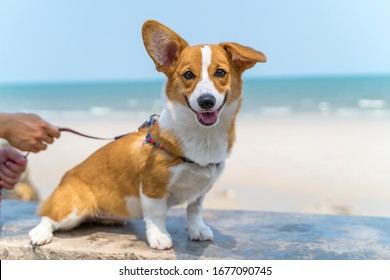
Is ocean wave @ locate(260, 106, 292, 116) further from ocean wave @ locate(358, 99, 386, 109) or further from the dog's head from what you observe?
the dog's head

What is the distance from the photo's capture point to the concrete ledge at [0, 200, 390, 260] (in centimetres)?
235

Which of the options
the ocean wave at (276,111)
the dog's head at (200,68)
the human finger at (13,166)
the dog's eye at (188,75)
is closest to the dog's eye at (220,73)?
the dog's head at (200,68)

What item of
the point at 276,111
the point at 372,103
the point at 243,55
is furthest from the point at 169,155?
the point at 372,103

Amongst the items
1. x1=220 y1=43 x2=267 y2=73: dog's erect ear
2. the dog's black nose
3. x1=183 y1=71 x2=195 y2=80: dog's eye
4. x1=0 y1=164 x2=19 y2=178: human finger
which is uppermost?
x1=220 y1=43 x2=267 y2=73: dog's erect ear

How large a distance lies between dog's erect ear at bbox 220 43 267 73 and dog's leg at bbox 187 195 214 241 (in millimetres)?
767

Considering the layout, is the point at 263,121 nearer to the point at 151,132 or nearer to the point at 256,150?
the point at 256,150

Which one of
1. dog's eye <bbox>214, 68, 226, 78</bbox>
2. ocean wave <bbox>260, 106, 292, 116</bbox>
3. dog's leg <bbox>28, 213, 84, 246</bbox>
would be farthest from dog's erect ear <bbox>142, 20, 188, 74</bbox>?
ocean wave <bbox>260, 106, 292, 116</bbox>

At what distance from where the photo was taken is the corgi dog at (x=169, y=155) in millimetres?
2100

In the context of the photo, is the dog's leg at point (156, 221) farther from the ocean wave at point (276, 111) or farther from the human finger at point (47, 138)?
the ocean wave at point (276, 111)

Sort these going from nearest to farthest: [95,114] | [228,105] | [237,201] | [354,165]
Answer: [228,105]
[237,201]
[354,165]
[95,114]

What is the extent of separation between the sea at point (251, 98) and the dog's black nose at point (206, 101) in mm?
6329

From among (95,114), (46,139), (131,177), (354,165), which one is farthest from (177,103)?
(95,114)

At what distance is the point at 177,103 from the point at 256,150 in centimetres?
486

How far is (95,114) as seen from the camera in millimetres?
10656
